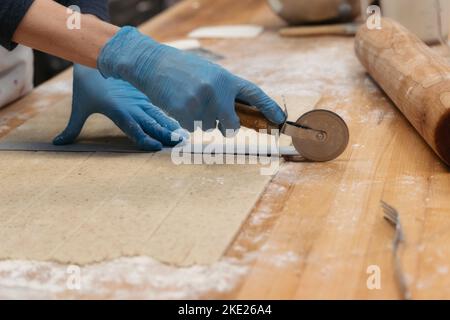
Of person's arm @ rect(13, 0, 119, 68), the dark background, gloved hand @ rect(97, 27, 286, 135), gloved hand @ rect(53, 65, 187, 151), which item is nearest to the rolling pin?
gloved hand @ rect(97, 27, 286, 135)

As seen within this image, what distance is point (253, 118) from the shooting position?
150 cm

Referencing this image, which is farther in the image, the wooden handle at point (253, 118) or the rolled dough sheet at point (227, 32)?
the rolled dough sheet at point (227, 32)

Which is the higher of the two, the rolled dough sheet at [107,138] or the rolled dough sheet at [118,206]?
the rolled dough sheet at [118,206]

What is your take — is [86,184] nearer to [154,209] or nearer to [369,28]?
[154,209]

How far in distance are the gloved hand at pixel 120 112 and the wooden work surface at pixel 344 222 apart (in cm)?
29

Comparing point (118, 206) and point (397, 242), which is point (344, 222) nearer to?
point (397, 242)

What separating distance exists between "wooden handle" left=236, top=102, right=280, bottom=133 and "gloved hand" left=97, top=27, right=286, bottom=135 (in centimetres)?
2

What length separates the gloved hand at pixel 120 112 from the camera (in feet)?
5.41

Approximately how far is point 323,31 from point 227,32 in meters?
0.39

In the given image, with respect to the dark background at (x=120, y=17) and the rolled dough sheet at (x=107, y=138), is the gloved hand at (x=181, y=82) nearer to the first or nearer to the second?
the rolled dough sheet at (x=107, y=138)

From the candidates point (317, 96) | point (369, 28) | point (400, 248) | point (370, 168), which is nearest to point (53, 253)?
point (400, 248)

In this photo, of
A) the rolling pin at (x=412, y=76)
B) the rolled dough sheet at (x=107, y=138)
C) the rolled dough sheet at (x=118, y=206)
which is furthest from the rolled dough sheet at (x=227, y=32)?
the rolled dough sheet at (x=118, y=206)

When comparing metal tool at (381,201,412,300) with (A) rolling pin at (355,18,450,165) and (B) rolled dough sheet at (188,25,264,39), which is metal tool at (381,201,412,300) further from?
(B) rolled dough sheet at (188,25,264,39)
